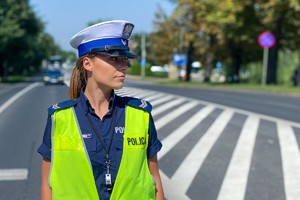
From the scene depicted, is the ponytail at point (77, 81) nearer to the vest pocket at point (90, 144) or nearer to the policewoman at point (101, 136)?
the policewoman at point (101, 136)

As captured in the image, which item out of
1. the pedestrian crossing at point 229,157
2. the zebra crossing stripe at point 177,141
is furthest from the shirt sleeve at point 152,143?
the zebra crossing stripe at point 177,141

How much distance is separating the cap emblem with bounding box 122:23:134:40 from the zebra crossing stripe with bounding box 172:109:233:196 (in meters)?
4.37

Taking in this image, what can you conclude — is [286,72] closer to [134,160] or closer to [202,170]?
[202,170]

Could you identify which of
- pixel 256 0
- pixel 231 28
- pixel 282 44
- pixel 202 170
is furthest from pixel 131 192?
pixel 282 44

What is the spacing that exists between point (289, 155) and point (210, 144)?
1659mm

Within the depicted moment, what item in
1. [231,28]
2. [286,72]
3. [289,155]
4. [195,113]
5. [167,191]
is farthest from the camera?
[286,72]

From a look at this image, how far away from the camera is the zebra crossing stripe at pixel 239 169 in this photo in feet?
21.1

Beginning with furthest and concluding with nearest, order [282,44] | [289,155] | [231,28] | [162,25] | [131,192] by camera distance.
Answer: [162,25] < [282,44] < [231,28] < [289,155] < [131,192]

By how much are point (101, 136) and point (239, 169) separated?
5740mm

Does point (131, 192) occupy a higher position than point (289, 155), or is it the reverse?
point (131, 192)

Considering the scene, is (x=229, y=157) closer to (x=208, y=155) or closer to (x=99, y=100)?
(x=208, y=155)

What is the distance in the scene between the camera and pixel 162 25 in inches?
2648

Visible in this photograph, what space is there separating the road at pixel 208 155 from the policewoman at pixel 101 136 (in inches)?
26.1

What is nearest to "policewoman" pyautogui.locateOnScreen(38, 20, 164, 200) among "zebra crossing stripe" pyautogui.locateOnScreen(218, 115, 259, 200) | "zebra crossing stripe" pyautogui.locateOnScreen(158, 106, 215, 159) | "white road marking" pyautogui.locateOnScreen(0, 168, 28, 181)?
"zebra crossing stripe" pyautogui.locateOnScreen(218, 115, 259, 200)
